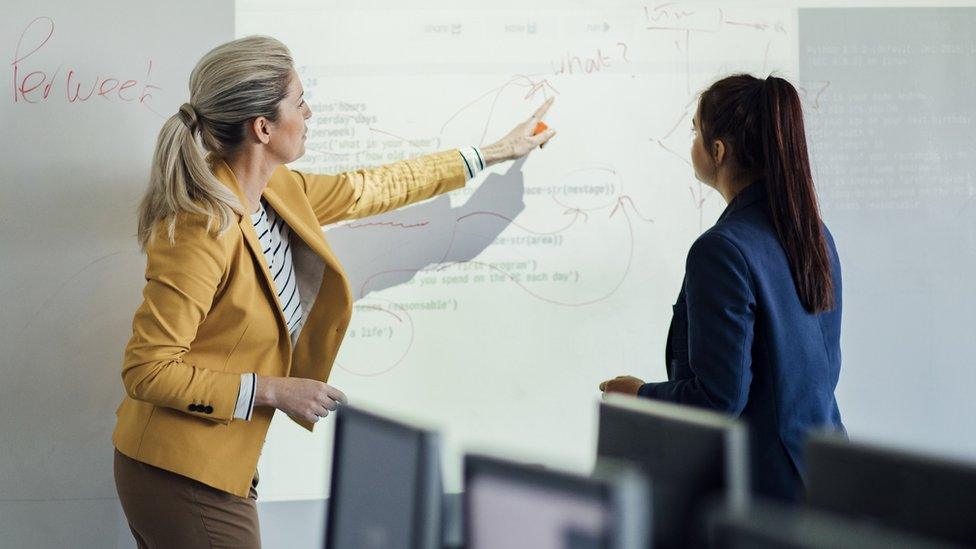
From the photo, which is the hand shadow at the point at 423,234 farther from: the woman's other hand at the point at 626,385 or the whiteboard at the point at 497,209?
the woman's other hand at the point at 626,385

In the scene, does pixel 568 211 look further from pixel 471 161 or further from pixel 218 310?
pixel 218 310

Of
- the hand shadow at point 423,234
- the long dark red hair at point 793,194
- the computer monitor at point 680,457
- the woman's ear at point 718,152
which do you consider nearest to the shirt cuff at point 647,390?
the long dark red hair at point 793,194

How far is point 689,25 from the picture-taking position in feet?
8.06

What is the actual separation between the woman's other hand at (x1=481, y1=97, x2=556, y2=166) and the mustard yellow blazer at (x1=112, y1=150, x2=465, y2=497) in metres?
0.49

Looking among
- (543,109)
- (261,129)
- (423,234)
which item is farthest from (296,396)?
(543,109)

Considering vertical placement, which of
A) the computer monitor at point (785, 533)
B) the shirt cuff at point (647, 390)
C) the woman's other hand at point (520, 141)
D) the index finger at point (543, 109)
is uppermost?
the index finger at point (543, 109)

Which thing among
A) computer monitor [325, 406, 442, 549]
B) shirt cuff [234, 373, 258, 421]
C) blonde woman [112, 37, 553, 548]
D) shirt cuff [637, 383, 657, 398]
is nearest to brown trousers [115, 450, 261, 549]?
blonde woman [112, 37, 553, 548]

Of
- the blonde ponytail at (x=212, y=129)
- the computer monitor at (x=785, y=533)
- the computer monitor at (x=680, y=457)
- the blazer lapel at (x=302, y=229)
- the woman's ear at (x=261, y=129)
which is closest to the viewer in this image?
the computer monitor at (x=785, y=533)

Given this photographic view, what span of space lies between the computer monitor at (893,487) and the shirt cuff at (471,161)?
145 centimetres

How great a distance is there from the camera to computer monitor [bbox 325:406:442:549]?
1.06 meters

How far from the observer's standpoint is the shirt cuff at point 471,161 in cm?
229

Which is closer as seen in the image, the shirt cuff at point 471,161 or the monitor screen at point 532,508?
the monitor screen at point 532,508

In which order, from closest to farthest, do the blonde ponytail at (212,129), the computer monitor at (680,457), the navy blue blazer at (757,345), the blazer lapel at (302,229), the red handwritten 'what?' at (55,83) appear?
1. the computer monitor at (680,457)
2. the navy blue blazer at (757,345)
3. the blonde ponytail at (212,129)
4. the blazer lapel at (302,229)
5. the red handwritten 'what?' at (55,83)

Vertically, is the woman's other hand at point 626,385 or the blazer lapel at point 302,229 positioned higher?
the blazer lapel at point 302,229
